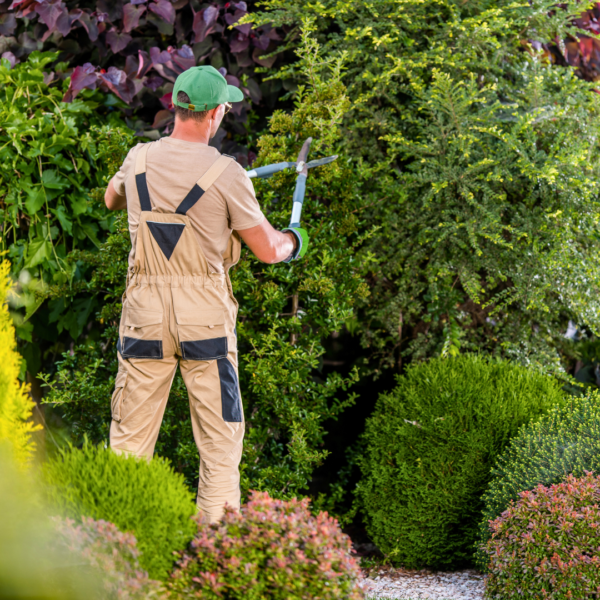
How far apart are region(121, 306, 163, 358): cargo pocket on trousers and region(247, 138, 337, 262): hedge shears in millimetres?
668

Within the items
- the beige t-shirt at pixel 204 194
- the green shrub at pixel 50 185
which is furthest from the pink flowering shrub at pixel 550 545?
the green shrub at pixel 50 185

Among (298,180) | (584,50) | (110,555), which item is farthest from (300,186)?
(584,50)

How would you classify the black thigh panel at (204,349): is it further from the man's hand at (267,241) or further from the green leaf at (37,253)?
the green leaf at (37,253)

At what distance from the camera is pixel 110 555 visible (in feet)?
5.18

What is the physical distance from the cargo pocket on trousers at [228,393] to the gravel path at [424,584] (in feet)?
3.83

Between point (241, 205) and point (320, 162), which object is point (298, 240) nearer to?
point (241, 205)

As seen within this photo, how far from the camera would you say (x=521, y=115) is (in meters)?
3.92

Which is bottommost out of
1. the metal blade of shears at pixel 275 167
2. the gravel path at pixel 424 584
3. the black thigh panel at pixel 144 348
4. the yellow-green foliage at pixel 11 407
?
the gravel path at pixel 424 584

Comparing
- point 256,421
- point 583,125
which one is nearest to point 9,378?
point 256,421

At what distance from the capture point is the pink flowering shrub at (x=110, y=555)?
5.09ft

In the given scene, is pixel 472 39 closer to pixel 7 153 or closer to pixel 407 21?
pixel 407 21

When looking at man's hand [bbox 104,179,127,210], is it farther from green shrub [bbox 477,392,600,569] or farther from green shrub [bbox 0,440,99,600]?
green shrub [bbox 477,392,600,569]

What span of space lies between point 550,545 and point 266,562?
1.39 metres

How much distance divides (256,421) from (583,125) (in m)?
2.73
